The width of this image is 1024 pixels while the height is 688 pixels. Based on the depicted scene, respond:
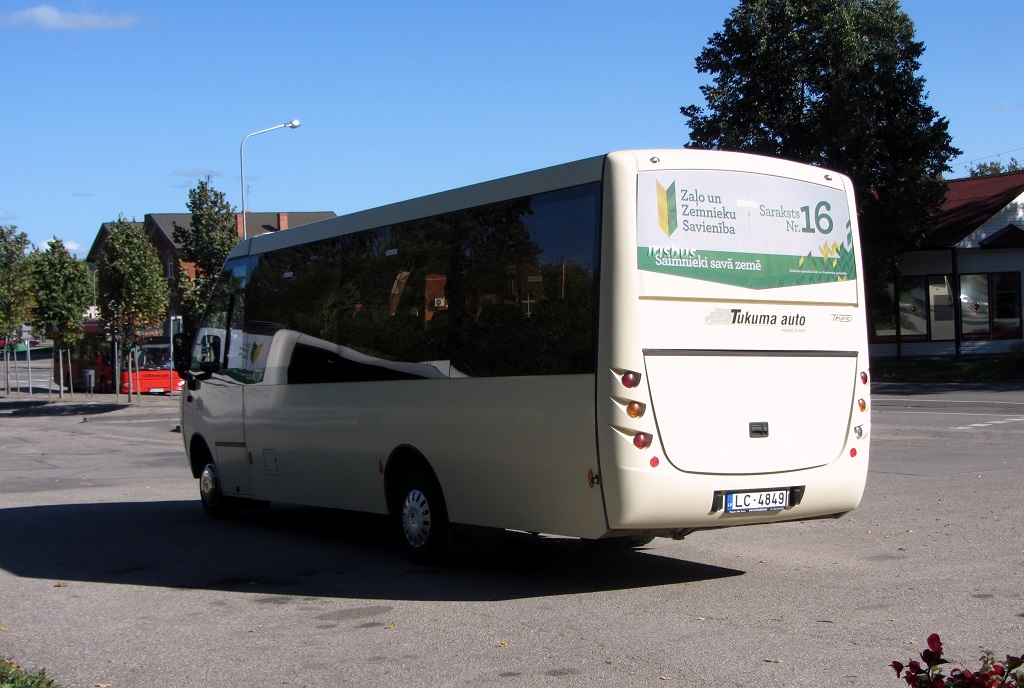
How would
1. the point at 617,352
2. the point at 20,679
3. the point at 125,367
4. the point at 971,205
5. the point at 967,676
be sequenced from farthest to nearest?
the point at 125,367
the point at 971,205
the point at 617,352
the point at 20,679
the point at 967,676

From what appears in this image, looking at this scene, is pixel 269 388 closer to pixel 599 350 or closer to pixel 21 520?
pixel 21 520

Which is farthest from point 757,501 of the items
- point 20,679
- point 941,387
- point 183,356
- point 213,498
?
point 941,387

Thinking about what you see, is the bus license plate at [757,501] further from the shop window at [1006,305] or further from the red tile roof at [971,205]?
the shop window at [1006,305]

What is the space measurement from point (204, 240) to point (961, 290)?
3014 centimetres

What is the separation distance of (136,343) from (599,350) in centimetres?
3851

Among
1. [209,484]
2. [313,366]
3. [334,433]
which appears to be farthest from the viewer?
[209,484]

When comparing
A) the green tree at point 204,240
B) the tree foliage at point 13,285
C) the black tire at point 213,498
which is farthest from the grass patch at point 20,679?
the tree foliage at point 13,285

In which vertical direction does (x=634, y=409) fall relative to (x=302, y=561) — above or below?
above

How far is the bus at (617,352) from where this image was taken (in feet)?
24.3

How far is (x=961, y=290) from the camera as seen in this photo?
47188 millimetres

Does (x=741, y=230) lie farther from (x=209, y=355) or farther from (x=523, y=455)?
(x=209, y=355)

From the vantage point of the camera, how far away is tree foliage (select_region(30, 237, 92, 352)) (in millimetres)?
48656

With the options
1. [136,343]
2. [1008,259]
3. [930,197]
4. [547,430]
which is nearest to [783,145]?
[930,197]

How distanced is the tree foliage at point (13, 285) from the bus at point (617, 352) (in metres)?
52.6
